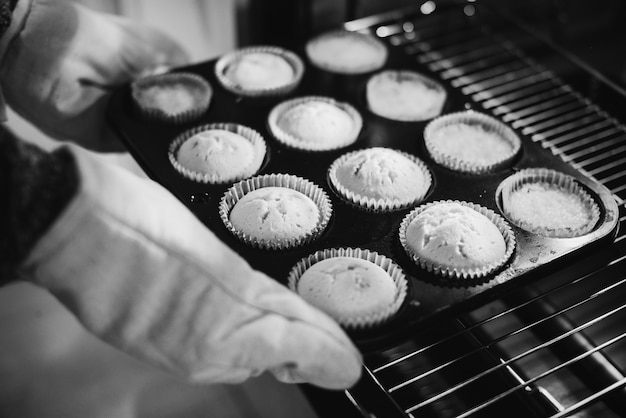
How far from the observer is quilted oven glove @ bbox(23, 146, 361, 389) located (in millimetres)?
926

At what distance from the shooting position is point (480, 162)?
1.50 metres

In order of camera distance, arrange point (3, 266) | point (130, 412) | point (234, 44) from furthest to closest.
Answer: point (234, 44)
point (130, 412)
point (3, 266)

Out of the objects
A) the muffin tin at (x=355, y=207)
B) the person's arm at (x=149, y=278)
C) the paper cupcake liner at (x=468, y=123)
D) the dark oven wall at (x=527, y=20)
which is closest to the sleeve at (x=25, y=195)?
the person's arm at (x=149, y=278)

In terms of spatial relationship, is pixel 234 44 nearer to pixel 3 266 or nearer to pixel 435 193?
pixel 435 193

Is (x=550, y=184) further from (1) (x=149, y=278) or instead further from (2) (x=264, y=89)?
(1) (x=149, y=278)

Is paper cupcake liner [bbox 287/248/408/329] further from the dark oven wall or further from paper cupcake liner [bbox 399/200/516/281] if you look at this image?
the dark oven wall

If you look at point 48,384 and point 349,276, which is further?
point 48,384

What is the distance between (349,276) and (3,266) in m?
0.59

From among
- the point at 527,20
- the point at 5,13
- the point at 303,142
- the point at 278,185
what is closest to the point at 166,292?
the point at 278,185

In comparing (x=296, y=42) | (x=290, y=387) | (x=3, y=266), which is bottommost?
(x=290, y=387)

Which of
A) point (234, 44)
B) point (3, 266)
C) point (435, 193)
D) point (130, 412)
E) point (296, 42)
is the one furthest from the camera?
point (234, 44)

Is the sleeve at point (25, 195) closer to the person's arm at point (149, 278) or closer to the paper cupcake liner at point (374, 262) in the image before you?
Answer: the person's arm at point (149, 278)

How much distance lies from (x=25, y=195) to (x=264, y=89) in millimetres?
896

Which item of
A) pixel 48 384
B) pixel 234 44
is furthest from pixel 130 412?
pixel 234 44
